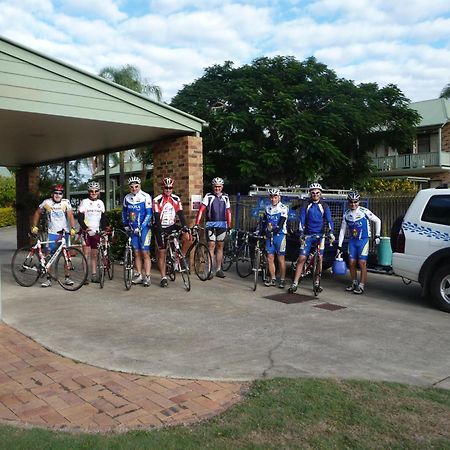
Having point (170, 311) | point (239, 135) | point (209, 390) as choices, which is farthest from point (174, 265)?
point (239, 135)

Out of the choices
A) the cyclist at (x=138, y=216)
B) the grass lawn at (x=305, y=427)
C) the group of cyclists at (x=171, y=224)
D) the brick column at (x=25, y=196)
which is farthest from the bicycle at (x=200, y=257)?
the brick column at (x=25, y=196)

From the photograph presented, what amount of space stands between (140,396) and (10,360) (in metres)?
1.64

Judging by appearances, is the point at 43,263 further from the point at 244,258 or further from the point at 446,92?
the point at 446,92

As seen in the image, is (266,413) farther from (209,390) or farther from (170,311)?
(170,311)

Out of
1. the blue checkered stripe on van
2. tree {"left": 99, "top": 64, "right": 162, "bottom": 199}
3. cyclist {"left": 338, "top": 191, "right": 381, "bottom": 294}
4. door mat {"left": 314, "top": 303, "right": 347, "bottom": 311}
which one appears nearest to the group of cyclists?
cyclist {"left": 338, "top": 191, "right": 381, "bottom": 294}

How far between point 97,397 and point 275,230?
216 inches

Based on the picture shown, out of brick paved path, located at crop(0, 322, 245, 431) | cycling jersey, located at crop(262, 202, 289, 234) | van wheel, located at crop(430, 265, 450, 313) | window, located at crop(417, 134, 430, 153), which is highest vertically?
→ window, located at crop(417, 134, 430, 153)

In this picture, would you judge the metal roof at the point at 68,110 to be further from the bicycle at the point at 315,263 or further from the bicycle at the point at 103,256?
the bicycle at the point at 315,263

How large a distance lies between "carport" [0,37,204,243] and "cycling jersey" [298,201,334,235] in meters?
2.55

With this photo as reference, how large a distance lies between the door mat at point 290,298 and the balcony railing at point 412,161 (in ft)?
80.1

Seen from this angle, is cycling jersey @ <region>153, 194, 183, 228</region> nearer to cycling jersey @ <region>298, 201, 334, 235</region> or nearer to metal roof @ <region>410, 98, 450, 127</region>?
cycling jersey @ <region>298, 201, 334, 235</region>

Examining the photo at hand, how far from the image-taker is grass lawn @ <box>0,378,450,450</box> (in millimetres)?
3221

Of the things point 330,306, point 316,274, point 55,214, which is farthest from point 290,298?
point 55,214

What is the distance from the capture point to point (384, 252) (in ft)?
29.5
